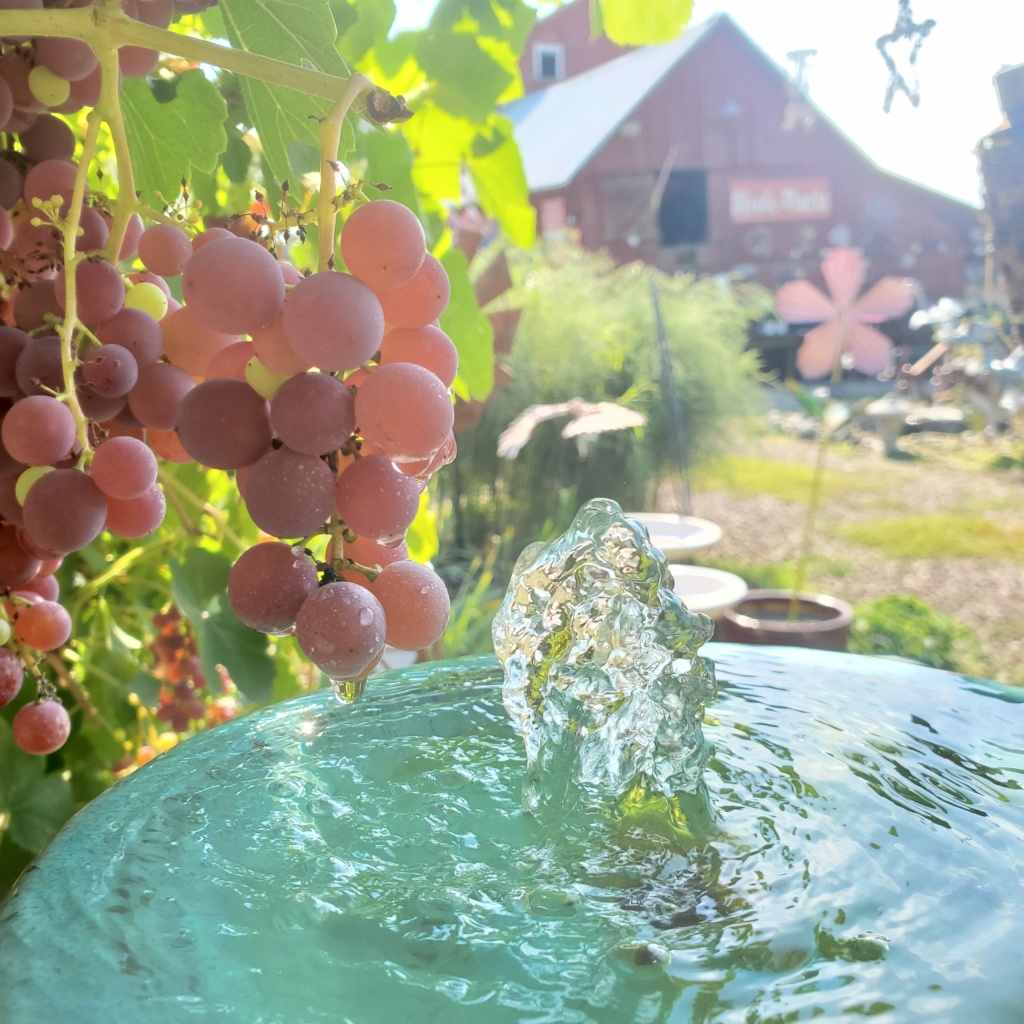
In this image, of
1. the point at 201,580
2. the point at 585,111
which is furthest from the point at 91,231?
the point at 585,111

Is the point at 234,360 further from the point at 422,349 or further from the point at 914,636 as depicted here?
the point at 914,636

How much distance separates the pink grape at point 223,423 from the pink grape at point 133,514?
0.23 feet

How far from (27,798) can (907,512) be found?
4.17m

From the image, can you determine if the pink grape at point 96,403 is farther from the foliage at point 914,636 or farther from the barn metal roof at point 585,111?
the barn metal roof at point 585,111

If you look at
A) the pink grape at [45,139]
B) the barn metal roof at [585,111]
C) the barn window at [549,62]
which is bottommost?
the pink grape at [45,139]

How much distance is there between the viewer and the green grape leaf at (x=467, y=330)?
667 millimetres

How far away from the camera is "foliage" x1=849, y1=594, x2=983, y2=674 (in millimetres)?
2646

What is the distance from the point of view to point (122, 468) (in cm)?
34

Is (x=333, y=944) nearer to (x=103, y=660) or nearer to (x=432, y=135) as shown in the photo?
(x=103, y=660)

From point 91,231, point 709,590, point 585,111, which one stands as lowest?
point 709,590

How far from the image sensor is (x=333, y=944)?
1.15 ft

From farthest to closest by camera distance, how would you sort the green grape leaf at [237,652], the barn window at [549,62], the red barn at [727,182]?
1. the barn window at [549,62]
2. the red barn at [727,182]
3. the green grape leaf at [237,652]

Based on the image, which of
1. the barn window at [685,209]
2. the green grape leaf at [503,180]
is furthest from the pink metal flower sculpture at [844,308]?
the barn window at [685,209]

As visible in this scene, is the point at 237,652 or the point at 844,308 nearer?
the point at 237,652
